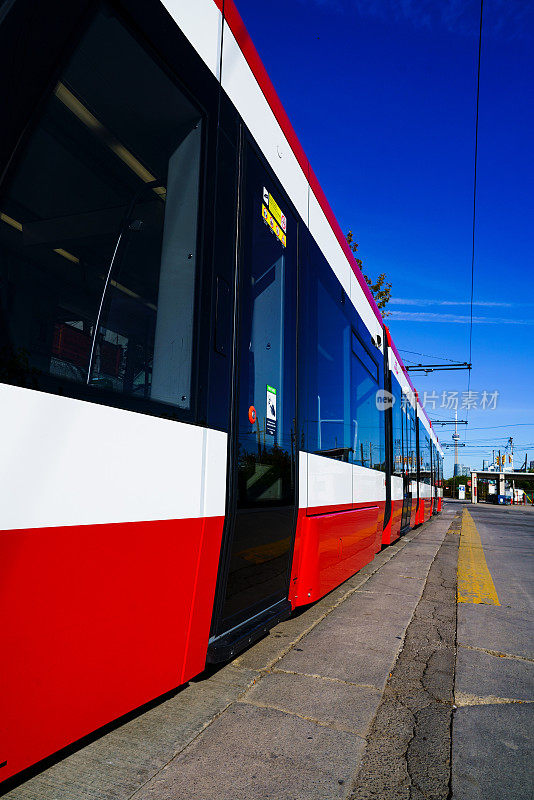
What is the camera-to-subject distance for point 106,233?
1.94 meters

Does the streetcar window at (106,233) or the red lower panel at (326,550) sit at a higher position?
the streetcar window at (106,233)

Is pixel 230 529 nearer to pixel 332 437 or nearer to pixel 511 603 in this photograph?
pixel 332 437

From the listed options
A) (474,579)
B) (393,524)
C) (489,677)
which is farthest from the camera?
(393,524)

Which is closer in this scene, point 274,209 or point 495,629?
point 274,209

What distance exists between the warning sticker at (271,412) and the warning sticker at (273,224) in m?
0.88

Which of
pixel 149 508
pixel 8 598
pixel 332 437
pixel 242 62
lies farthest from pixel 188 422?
pixel 332 437

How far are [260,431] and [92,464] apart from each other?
4.14ft

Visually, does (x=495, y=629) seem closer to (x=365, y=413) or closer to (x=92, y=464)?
(x=365, y=413)

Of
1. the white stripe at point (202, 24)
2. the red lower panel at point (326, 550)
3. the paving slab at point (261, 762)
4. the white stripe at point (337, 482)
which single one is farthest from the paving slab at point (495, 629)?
the white stripe at point (202, 24)

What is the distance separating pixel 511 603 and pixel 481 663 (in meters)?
2.03

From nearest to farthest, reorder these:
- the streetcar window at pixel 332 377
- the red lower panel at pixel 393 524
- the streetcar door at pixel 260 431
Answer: the streetcar door at pixel 260 431 < the streetcar window at pixel 332 377 < the red lower panel at pixel 393 524

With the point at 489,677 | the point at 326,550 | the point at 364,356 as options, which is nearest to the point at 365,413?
the point at 364,356

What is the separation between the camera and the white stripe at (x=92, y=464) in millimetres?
1435

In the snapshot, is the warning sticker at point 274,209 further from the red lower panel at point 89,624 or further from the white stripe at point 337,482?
the red lower panel at point 89,624
